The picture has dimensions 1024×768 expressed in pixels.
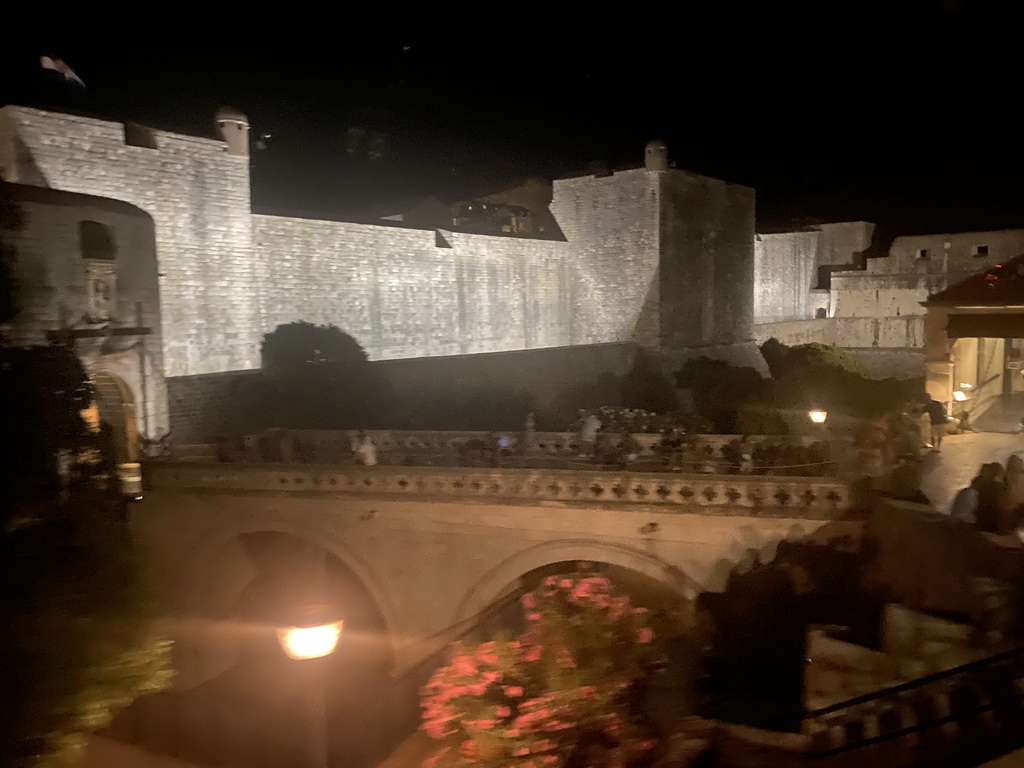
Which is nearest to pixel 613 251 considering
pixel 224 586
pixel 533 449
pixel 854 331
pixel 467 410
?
pixel 467 410

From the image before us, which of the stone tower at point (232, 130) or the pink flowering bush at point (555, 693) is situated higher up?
the stone tower at point (232, 130)

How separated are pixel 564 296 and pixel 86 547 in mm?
25627

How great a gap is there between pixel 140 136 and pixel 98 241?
3374mm

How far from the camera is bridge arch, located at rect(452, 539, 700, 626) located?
8383 millimetres

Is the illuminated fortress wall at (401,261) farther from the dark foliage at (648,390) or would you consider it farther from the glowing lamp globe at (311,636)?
the glowing lamp globe at (311,636)

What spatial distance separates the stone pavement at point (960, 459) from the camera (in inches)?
360

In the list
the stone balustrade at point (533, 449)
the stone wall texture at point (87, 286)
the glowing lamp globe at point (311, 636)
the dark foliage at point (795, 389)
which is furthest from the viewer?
the dark foliage at point (795, 389)

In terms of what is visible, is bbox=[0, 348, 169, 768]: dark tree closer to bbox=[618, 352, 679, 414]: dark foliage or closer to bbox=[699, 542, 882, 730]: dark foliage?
bbox=[699, 542, 882, 730]: dark foliage

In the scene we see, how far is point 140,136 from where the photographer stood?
1636 cm

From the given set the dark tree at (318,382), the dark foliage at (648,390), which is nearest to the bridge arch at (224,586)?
the dark tree at (318,382)

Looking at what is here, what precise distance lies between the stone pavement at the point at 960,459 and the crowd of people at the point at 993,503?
2.78 ft

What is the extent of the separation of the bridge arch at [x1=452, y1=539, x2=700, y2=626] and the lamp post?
16.6 feet

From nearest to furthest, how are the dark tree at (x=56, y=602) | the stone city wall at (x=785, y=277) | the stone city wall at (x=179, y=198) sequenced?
the dark tree at (x=56, y=602), the stone city wall at (x=179, y=198), the stone city wall at (x=785, y=277)

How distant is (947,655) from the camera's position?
17.8 ft
